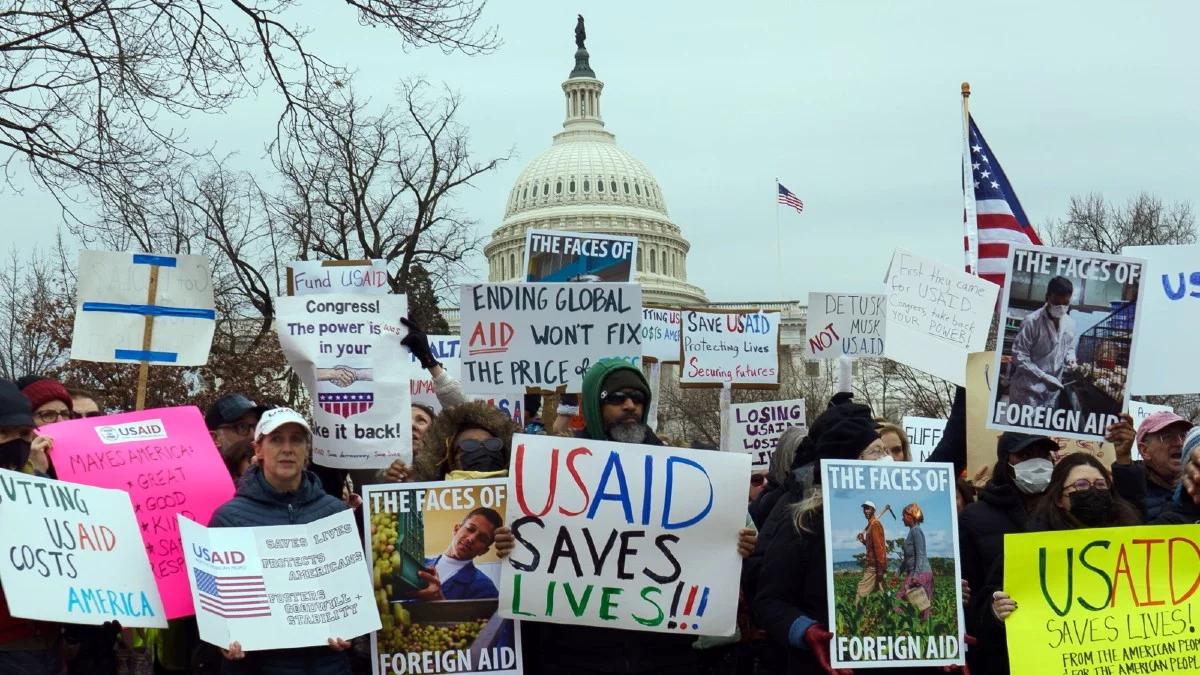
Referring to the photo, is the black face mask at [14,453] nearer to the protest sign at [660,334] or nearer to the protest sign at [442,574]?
the protest sign at [442,574]

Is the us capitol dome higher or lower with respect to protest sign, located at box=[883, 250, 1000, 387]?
higher

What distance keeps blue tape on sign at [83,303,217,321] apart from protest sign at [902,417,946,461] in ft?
20.0

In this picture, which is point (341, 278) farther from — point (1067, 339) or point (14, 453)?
point (1067, 339)

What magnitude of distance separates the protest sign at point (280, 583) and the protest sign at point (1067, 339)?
3130mm

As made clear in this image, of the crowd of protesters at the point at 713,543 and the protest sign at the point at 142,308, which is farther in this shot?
the protest sign at the point at 142,308

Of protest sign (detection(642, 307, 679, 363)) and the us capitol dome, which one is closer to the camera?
protest sign (detection(642, 307, 679, 363))

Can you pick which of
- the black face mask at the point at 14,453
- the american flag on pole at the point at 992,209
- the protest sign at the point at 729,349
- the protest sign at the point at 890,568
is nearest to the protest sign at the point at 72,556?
the black face mask at the point at 14,453

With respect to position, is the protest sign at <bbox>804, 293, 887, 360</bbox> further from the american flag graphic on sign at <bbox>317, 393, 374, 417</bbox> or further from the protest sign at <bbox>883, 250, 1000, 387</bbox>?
the american flag graphic on sign at <bbox>317, 393, 374, 417</bbox>

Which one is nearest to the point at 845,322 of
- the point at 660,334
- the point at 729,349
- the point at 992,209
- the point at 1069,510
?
the point at 729,349

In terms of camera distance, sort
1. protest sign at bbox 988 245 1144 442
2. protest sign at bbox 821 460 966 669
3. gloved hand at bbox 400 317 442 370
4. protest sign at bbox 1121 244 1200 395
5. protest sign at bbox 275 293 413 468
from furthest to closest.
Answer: protest sign at bbox 1121 244 1200 395, protest sign at bbox 275 293 413 468, gloved hand at bbox 400 317 442 370, protest sign at bbox 988 245 1144 442, protest sign at bbox 821 460 966 669

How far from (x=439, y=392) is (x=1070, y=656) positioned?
10.5 feet

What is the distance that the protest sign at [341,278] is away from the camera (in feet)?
27.8

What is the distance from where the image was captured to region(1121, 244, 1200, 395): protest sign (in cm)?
842

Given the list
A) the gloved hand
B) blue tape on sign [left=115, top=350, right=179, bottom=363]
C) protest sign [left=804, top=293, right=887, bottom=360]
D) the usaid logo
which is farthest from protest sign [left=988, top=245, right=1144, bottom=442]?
protest sign [left=804, top=293, right=887, bottom=360]
